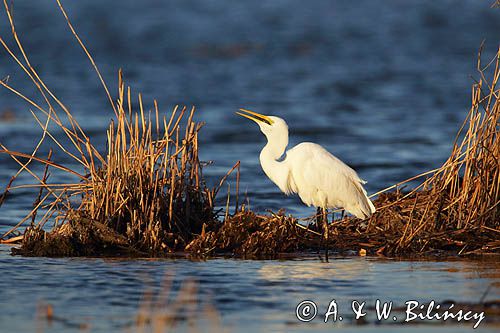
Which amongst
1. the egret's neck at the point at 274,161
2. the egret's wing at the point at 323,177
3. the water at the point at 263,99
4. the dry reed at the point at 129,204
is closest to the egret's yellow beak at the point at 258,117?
the egret's neck at the point at 274,161

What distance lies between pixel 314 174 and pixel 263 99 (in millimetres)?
15418

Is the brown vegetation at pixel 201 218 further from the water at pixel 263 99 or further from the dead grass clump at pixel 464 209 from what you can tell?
the water at pixel 263 99

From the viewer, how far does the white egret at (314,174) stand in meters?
9.02

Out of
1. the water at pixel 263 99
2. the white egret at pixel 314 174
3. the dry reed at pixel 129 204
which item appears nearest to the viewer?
the water at pixel 263 99

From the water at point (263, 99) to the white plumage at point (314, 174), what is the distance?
3.23 feet

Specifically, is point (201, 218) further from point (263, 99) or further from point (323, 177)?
point (263, 99)

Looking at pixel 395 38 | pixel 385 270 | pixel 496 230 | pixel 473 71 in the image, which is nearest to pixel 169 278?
pixel 385 270

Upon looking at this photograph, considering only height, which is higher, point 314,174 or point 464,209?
point 314,174

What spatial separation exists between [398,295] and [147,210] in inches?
98.9

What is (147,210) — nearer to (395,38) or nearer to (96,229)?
(96,229)

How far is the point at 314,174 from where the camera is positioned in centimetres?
901

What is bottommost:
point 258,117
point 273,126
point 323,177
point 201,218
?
point 201,218

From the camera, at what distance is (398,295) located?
6852mm

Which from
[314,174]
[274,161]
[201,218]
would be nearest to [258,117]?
[274,161]
